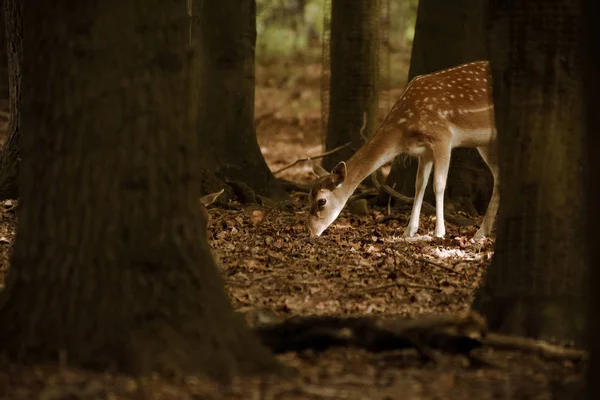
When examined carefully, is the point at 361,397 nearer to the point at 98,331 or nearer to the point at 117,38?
the point at 98,331

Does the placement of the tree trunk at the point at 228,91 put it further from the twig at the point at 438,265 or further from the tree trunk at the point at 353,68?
the twig at the point at 438,265

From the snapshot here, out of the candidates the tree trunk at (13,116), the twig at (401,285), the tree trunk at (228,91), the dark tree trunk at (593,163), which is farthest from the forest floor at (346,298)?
the tree trunk at (228,91)

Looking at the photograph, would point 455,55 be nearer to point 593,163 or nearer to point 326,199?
point 326,199

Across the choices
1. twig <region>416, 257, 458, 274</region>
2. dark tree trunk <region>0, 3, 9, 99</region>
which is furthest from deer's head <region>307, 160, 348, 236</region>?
dark tree trunk <region>0, 3, 9, 99</region>

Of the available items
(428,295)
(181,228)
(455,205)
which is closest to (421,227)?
(455,205)

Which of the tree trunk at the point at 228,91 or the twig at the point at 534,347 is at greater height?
the tree trunk at the point at 228,91

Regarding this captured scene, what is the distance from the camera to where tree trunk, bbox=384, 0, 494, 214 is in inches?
448

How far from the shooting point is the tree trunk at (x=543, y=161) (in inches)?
216

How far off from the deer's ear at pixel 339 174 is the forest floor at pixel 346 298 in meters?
0.49

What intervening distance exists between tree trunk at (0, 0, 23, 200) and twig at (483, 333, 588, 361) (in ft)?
19.7

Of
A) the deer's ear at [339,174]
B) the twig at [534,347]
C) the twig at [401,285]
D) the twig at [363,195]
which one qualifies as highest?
the deer's ear at [339,174]

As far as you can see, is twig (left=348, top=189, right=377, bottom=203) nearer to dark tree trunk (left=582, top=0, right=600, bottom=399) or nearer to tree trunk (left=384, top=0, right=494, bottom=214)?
tree trunk (left=384, top=0, right=494, bottom=214)

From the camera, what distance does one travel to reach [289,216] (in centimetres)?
1130

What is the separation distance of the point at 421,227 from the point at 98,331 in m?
6.49
